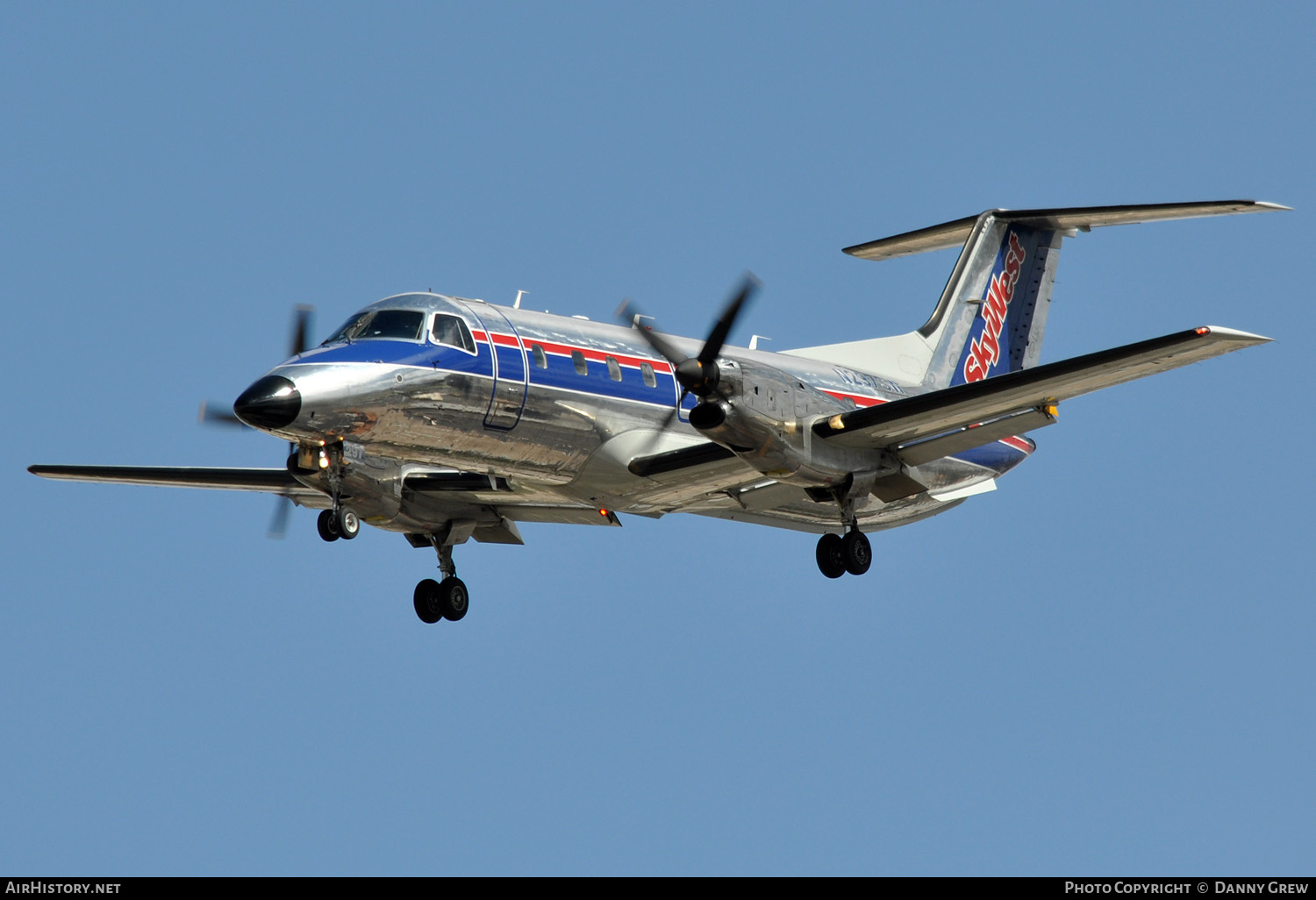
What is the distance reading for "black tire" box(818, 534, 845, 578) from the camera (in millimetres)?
17953

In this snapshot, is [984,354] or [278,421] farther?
[984,354]

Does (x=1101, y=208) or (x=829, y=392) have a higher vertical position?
(x=1101, y=208)

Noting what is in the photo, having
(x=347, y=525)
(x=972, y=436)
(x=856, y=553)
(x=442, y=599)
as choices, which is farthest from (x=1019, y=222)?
(x=347, y=525)

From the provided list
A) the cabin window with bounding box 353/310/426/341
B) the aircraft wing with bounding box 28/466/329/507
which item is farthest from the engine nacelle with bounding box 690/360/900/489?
the aircraft wing with bounding box 28/466/329/507

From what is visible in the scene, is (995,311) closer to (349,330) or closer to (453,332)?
(453,332)

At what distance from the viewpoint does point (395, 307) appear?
1628 cm

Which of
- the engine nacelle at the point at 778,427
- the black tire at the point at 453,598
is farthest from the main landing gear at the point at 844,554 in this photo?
the black tire at the point at 453,598

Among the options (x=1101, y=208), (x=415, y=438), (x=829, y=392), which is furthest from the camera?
(x=1101, y=208)

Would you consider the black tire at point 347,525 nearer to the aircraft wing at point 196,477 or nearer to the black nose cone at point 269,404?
the black nose cone at point 269,404

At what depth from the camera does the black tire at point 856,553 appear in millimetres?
17953

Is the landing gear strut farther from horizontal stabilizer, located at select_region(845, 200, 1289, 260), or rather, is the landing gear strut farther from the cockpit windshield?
horizontal stabilizer, located at select_region(845, 200, 1289, 260)

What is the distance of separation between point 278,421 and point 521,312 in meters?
3.15
